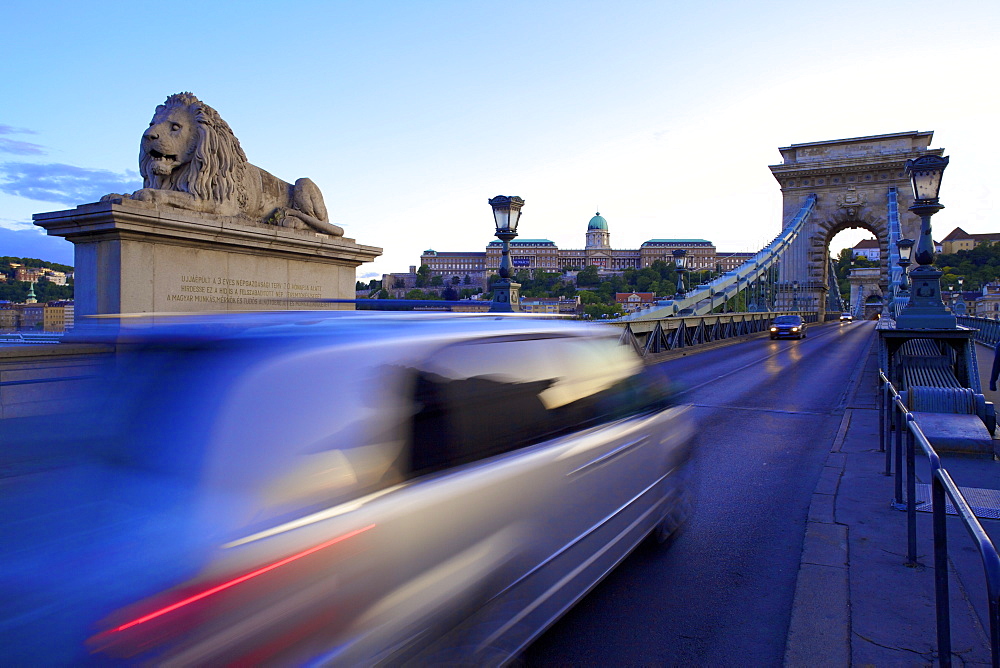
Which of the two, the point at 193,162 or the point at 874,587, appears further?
the point at 193,162

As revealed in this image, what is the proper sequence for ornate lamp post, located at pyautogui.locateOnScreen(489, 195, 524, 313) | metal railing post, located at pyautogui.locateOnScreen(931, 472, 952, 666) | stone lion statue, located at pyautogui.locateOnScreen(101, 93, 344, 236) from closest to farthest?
metal railing post, located at pyautogui.locateOnScreen(931, 472, 952, 666) → stone lion statue, located at pyautogui.locateOnScreen(101, 93, 344, 236) → ornate lamp post, located at pyautogui.locateOnScreen(489, 195, 524, 313)

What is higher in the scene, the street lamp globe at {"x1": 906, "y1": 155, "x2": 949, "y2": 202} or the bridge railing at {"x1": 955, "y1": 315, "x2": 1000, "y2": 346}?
the street lamp globe at {"x1": 906, "y1": 155, "x2": 949, "y2": 202}

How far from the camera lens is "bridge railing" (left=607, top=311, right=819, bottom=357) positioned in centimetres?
1920

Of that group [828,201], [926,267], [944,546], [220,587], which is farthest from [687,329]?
[828,201]

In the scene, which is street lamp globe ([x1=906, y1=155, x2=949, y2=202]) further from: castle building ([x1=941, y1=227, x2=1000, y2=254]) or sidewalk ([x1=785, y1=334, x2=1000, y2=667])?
castle building ([x1=941, y1=227, x2=1000, y2=254])

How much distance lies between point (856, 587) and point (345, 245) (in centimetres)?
1194

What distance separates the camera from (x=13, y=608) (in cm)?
158

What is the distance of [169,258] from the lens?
34.7ft

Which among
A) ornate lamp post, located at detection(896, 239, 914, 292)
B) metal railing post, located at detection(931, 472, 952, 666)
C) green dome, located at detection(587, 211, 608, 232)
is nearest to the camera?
metal railing post, located at detection(931, 472, 952, 666)

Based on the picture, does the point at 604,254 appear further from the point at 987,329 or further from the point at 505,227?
the point at 505,227

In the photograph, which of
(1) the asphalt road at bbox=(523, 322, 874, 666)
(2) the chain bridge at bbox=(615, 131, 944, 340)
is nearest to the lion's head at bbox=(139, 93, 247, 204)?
(1) the asphalt road at bbox=(523, 322, 874, 666)

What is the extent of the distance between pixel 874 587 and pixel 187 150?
38.3 feet

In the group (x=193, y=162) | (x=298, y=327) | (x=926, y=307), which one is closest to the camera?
(x=298, y=327)

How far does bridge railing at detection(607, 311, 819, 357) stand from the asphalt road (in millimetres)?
4671
